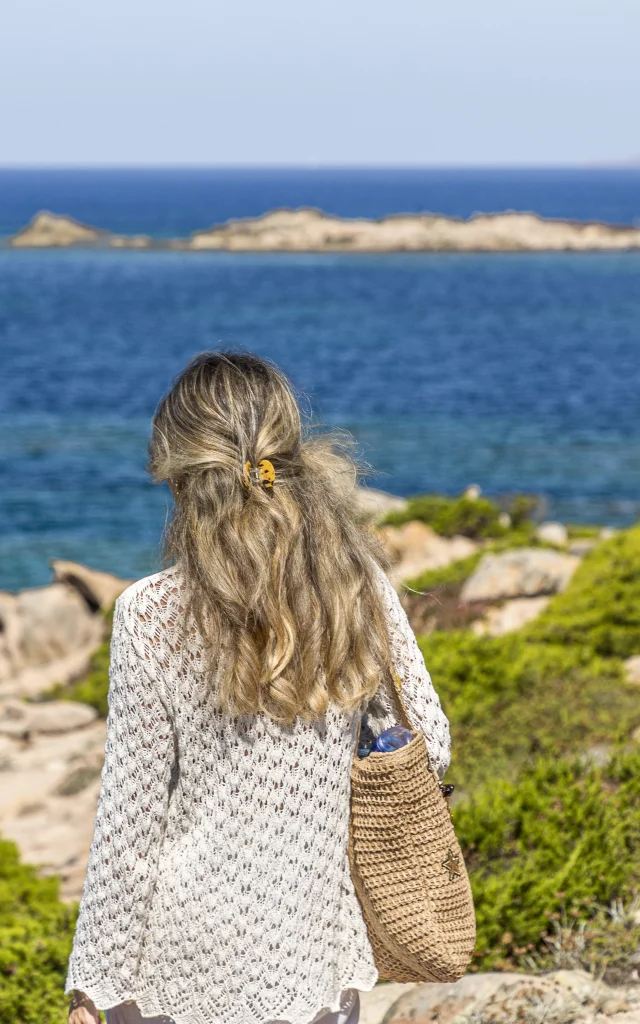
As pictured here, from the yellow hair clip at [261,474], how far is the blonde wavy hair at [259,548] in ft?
0.04

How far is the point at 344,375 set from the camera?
4134 centimetres

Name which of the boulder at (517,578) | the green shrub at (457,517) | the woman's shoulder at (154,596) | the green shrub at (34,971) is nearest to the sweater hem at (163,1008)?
the woman's shoulder at (154,596)

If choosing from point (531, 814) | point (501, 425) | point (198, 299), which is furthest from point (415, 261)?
point (531, 814)

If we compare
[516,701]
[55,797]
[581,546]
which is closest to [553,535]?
[581,546]

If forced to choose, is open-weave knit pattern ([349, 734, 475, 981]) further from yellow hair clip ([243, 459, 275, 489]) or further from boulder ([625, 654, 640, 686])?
boulder ([625, 654, 640, 686])

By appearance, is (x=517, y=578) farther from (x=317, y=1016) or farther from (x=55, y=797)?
(x=317, y=1016)

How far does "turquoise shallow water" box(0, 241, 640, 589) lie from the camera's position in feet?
76.5

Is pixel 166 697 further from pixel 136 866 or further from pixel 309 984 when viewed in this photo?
pixel 309 984

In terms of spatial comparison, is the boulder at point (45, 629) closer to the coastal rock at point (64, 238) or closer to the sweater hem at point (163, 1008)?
the sweater hem at point (163, 1008)

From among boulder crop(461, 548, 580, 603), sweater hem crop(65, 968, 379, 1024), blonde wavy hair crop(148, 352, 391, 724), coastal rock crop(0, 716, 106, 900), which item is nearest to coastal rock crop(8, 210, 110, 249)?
boulder crop(461, 548, 580, 603)

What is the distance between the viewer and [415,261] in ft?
327

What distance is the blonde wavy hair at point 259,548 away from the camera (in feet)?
7.25

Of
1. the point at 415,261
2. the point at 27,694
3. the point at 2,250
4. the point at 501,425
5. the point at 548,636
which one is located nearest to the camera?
the point at 548,636

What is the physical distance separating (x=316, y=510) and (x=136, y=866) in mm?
788
